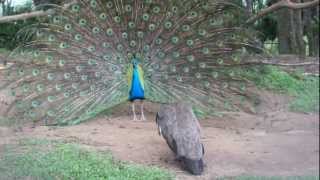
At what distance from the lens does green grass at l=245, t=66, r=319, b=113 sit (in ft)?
29.0

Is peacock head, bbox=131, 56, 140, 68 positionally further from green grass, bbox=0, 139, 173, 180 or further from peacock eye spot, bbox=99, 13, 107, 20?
green grass, bbox=0, 139, 173, 180

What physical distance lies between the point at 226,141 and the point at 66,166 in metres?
2.39

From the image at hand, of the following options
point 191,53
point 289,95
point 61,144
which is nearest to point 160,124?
point 61,144

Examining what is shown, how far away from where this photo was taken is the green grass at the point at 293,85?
8842 millimetres

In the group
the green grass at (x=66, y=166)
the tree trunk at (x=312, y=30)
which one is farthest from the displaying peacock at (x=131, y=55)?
the tree trunk at (x=312, y=30)

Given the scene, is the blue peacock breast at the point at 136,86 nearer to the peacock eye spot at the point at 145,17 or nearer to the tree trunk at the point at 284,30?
the peacock eye spot at the point at 145,17

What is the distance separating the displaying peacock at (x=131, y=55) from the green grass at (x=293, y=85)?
428mm

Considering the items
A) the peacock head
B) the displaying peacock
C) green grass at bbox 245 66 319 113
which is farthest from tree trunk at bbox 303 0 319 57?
the peacock head

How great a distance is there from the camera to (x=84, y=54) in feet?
27.3

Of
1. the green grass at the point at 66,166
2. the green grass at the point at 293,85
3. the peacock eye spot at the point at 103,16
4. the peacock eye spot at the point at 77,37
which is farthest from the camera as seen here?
the green grass at the point at 293,85

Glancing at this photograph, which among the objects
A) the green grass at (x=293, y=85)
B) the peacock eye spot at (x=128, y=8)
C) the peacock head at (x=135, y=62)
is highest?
the peacock eye spot at (x=128, y=8)

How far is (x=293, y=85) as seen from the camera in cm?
1125

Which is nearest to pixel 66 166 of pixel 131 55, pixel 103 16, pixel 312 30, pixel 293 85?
pixel 131 55

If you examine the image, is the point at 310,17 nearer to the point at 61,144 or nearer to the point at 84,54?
the point at 84,54
